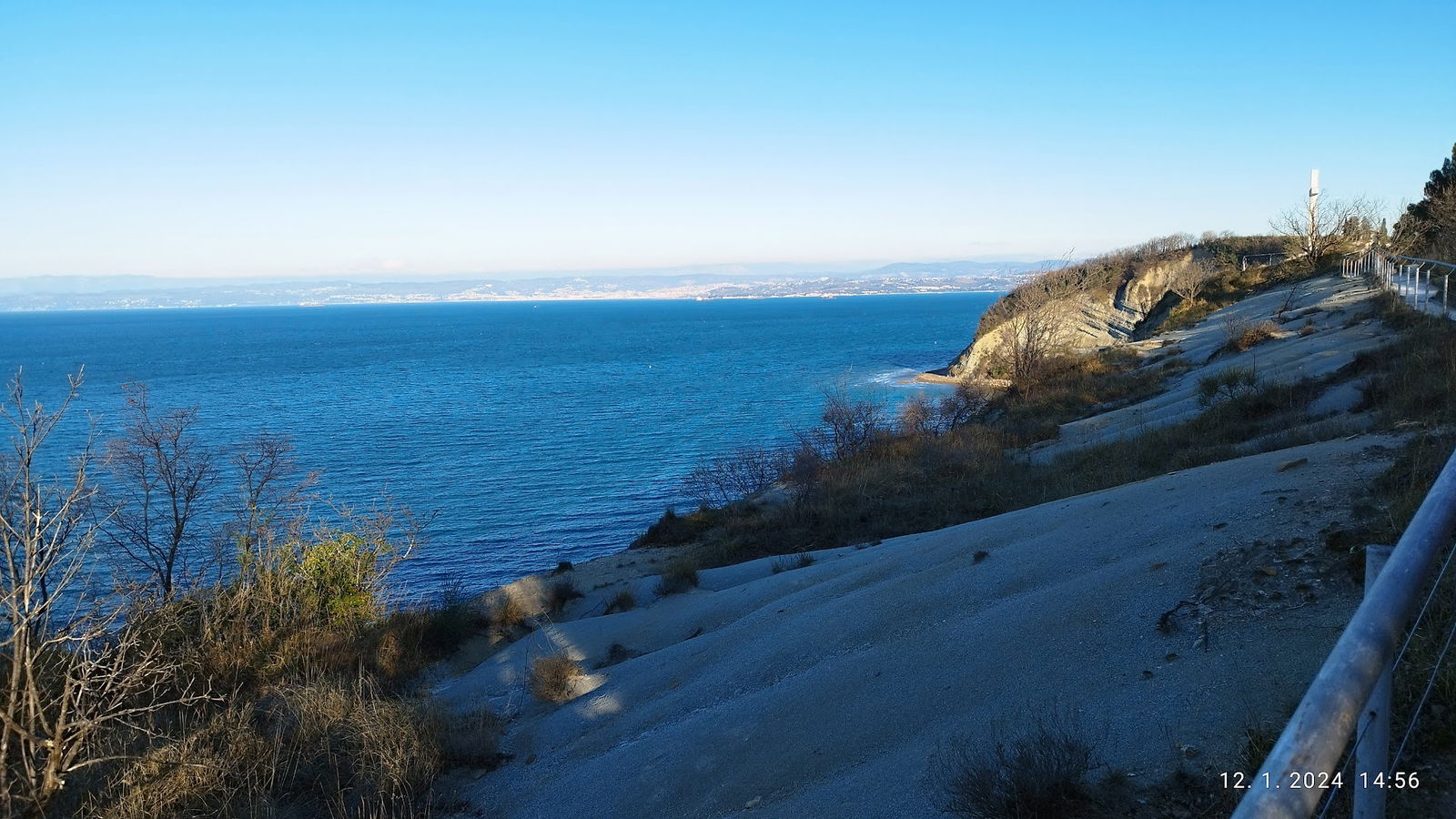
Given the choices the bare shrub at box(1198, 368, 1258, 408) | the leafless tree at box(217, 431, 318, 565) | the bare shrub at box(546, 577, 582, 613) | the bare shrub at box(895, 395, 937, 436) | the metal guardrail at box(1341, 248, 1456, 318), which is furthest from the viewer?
the bare shrub at box(895, 395, 937, 436)

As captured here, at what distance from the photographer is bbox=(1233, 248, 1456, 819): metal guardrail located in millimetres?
1564

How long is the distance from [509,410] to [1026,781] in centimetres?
4917

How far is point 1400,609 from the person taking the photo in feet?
5.84

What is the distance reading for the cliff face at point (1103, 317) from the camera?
5334cm

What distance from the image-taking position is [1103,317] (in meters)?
61.7

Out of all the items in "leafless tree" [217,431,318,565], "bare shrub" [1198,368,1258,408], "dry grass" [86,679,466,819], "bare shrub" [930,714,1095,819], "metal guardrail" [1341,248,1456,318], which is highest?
"metal guardrail" [1341,248,1456,318]

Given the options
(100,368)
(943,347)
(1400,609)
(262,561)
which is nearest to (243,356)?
(100,368)

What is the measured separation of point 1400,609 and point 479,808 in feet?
25.2

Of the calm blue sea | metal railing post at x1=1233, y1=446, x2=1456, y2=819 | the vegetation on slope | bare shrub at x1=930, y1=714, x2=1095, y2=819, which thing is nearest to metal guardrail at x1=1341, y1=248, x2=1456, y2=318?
bare shrub at x1=930, y1=714, x2=1095, y2=819

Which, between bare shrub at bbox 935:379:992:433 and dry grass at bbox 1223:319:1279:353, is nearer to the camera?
dry grass at bbox 1223:319:1279:353

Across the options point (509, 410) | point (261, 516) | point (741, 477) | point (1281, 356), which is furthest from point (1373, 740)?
point (509, 410)

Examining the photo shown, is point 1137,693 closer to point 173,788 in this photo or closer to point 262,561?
point 173,788

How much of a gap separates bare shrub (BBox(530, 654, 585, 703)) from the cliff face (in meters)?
40.5

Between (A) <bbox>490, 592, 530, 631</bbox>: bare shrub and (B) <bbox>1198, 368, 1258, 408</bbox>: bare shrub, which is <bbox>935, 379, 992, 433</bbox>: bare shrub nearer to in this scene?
(B) <bbox>1198, 368, 1258, 408</bbox>: bare shrub
